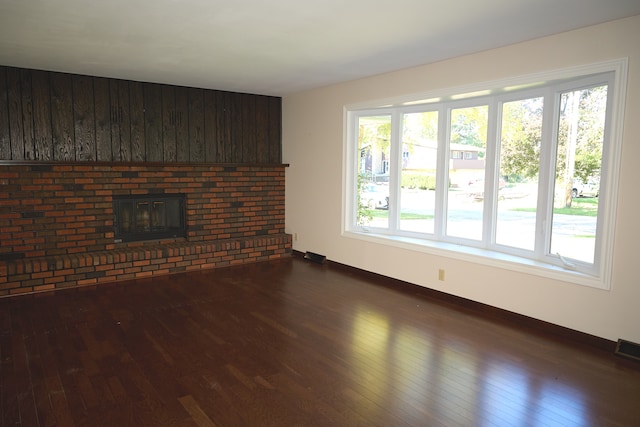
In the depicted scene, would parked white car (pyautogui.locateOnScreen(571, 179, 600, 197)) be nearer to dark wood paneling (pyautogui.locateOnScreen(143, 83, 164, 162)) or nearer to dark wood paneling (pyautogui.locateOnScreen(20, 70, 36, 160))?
dark wood paneling (pyautogui.locateOnScreen(143, 83, 164, 162))

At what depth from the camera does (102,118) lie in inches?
204

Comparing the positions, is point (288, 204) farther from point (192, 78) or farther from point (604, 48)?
point (604, 48)

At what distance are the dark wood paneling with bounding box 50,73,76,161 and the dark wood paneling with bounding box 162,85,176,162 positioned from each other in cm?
105

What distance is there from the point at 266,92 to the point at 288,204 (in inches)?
65.9

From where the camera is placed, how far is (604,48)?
312cm

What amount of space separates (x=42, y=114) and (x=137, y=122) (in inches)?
39.3

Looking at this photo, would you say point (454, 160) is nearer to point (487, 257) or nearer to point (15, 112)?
point (487, 257)

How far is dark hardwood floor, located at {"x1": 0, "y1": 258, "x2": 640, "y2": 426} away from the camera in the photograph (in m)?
2.38

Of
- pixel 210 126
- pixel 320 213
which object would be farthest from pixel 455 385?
pixel 210 126

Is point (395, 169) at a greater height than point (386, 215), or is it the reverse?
point (395, 169)

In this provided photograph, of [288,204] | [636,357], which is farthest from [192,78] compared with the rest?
[636,357]

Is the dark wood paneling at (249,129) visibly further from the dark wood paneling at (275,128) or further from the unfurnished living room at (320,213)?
the dark wood paneling at (275,128)

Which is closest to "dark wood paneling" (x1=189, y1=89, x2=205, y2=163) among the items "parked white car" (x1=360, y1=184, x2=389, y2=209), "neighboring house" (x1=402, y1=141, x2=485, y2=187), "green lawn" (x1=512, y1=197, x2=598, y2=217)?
"parked white car" (x1=360, y1=184, x2=389, y2=209)

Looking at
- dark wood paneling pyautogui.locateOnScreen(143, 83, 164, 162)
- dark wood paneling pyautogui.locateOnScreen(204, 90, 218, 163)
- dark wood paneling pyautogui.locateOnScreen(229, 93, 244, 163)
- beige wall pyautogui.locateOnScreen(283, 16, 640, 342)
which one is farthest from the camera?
dark wood paneling pyautogui.locateOnScreen(229, 93, 244, 163)
